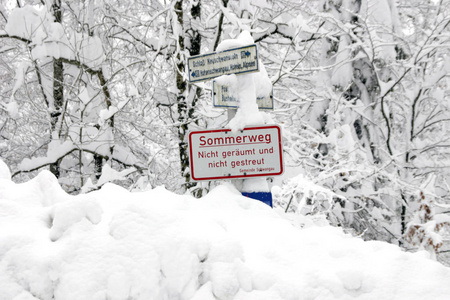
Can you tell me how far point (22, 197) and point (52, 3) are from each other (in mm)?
4700

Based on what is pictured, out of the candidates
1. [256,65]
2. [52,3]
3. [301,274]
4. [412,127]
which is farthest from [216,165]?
[52,3]

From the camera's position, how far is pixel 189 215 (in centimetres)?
203

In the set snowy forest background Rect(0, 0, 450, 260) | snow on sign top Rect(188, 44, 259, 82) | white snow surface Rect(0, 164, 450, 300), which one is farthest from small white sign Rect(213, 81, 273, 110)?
snowy forest background Rect(0, 0, 450, 260)

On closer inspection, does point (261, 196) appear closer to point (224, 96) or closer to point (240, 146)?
point (240, 146)

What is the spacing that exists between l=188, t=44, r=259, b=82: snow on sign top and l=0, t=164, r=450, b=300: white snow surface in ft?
4.17

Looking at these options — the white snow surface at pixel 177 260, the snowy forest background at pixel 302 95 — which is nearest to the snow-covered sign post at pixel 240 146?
the white snow surface at pixel 177 260

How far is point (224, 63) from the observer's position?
291 cm

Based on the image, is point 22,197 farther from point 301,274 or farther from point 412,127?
point 412,127

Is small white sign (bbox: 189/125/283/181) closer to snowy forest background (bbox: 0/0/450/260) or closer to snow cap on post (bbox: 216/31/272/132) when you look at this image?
snow cap on post (bbox: 216/31/272/132)

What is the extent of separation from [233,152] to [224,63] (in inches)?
27.6

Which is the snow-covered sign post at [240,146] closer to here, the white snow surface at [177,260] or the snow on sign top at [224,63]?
the snow on sign top at [224,63]

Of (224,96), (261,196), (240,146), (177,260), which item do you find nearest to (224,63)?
(224,96)

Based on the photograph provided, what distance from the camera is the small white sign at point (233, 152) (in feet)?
9.15

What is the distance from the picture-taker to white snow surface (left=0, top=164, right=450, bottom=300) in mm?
1653
